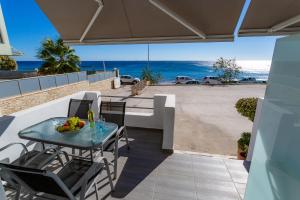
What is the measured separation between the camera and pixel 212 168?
2.60 meters

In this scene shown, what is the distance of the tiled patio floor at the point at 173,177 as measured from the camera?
2102 millimetres

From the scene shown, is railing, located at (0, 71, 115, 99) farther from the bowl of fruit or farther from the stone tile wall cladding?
the bowl of fruit

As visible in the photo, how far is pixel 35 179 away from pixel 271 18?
10.5 ft

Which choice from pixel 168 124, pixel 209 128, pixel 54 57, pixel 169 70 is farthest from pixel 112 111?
pixel 169 70

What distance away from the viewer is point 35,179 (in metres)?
1.38

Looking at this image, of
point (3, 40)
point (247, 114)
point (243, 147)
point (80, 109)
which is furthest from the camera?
point (247, 114)

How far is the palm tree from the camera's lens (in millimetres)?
10258

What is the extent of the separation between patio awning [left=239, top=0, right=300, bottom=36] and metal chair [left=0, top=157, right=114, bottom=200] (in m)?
2.63

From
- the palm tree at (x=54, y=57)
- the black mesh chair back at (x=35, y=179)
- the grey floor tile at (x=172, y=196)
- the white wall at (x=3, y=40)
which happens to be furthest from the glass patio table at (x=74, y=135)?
the palm tree at (x=54, y=57)

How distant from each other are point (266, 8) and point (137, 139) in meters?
3.05

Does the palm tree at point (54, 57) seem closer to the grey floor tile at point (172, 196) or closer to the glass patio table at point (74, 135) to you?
the glass patio table at point (74, 135)

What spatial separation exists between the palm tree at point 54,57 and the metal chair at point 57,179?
10.3 m

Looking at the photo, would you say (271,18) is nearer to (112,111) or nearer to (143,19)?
(143,19)

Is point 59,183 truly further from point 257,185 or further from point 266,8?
point 266,8
